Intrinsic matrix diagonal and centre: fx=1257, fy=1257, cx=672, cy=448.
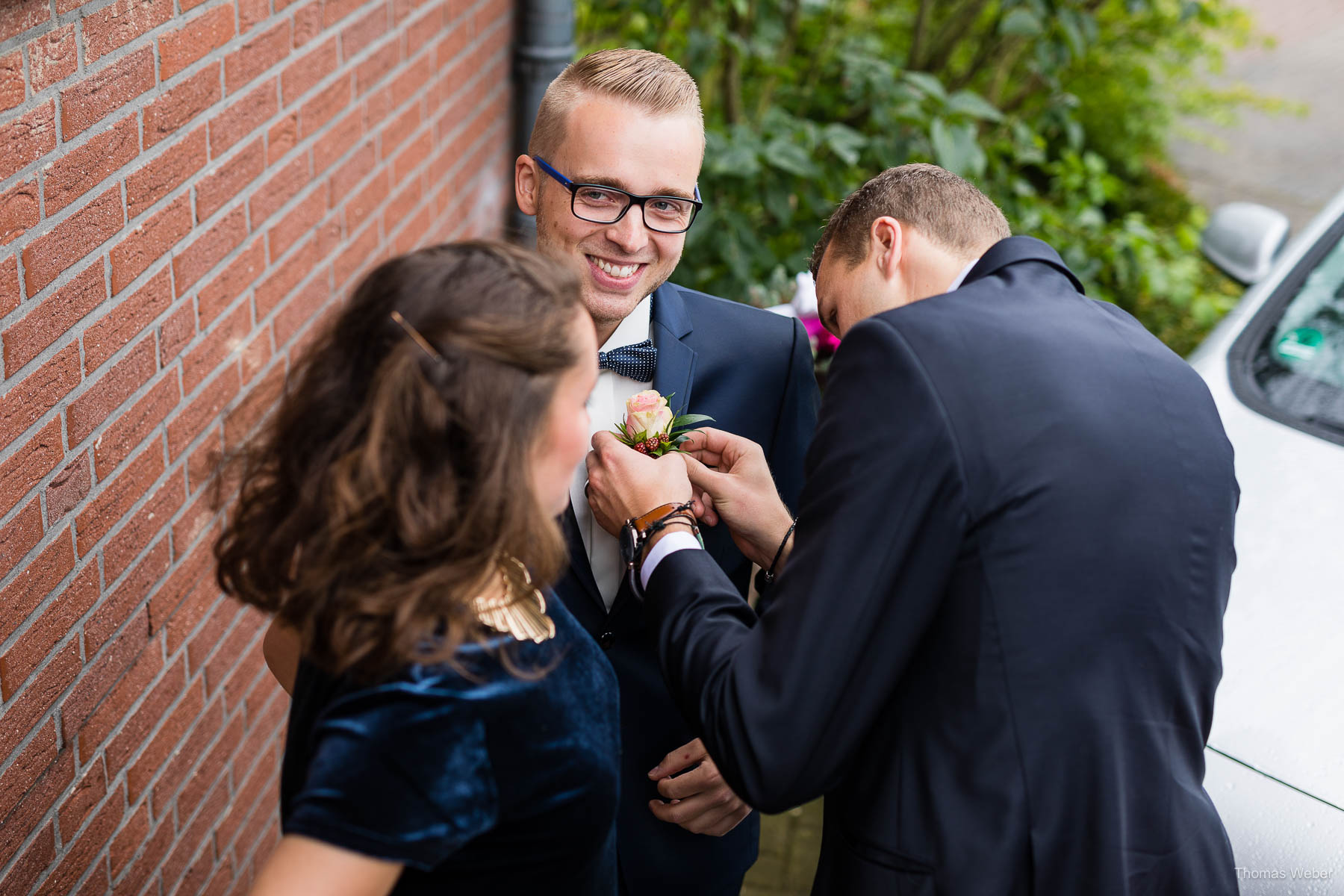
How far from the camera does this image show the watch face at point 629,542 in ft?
5.91

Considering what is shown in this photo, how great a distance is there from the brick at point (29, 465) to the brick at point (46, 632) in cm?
8

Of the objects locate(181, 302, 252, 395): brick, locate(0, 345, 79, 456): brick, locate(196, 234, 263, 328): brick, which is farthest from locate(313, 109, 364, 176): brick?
locate(0, 345, 79, 456): brick

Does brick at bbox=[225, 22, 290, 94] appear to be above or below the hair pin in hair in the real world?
below

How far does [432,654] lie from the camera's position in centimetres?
129

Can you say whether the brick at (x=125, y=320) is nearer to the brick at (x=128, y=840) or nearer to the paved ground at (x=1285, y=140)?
the brick at (x=128, y=840)

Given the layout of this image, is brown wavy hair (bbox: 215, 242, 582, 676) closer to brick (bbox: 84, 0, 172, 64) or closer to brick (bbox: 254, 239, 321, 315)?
brick (bbox: 84, 0, 172, 64)

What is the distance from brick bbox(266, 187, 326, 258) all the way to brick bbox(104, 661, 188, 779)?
0.93m

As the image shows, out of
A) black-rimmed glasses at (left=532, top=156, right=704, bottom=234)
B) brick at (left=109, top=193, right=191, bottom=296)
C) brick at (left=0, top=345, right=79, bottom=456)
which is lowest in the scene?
brick at (left=0, top=345, right=79, bottom=456)

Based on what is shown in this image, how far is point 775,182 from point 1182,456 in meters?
2.91

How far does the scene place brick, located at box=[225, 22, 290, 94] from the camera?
2.49 metres

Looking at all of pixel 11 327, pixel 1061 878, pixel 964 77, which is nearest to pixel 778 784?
pixel 1061 878

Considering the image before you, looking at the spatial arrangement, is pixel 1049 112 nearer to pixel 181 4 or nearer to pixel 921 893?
pixel 181 4

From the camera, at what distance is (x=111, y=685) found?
2.25 metres

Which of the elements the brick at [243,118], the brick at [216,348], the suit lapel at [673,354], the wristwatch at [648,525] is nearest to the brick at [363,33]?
the brick at [243,118]
